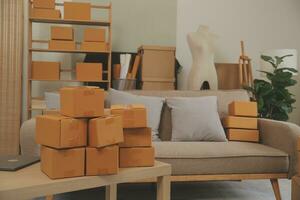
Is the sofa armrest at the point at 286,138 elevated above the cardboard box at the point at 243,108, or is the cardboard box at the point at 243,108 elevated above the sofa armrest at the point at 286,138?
the cardboard box at the point at 243,108

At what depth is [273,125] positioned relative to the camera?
262 centimetres

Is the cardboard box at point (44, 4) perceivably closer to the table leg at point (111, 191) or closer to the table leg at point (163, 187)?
the table leg at point (111, 191)

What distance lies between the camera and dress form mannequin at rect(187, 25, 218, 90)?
389 cm

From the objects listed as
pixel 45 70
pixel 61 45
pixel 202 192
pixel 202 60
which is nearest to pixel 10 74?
pixel 45 70

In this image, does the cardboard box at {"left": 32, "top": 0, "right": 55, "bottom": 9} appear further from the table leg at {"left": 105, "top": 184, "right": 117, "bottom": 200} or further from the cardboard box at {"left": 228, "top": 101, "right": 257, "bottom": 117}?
the table leg at {"left": 105, "top": 184, "right": 117, "bottom": 200}

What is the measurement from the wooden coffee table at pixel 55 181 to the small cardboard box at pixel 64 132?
0.13m

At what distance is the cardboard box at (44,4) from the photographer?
150 inches

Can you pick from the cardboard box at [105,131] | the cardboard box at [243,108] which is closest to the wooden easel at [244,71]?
the cardboard box at [243,108]

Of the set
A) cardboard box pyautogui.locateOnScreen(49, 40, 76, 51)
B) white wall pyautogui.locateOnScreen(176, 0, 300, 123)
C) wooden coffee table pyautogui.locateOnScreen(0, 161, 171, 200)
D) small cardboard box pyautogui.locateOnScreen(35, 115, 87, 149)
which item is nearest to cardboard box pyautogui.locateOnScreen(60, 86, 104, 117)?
small cardboard box pyautogui.locateOnScreen(35, 115, 87, 149)

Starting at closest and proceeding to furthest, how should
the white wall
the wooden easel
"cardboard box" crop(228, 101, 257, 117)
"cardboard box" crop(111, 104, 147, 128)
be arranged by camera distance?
"cardboard box" crop(111, 104, 147, 128) < "cardboard box" crop(228, 101, 257, 117) < the wooden easel < the white wall

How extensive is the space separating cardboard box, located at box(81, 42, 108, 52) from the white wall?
1.06 m

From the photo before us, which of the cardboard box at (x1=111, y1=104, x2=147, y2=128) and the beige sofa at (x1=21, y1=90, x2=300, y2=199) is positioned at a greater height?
the cardboard box at (x1=111, y1=104, x2=147, y2=128)

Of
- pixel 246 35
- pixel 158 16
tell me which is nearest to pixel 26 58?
pixel 158 16

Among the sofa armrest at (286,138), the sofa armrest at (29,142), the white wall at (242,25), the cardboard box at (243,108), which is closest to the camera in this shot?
the sofa armrest at (29,142)
